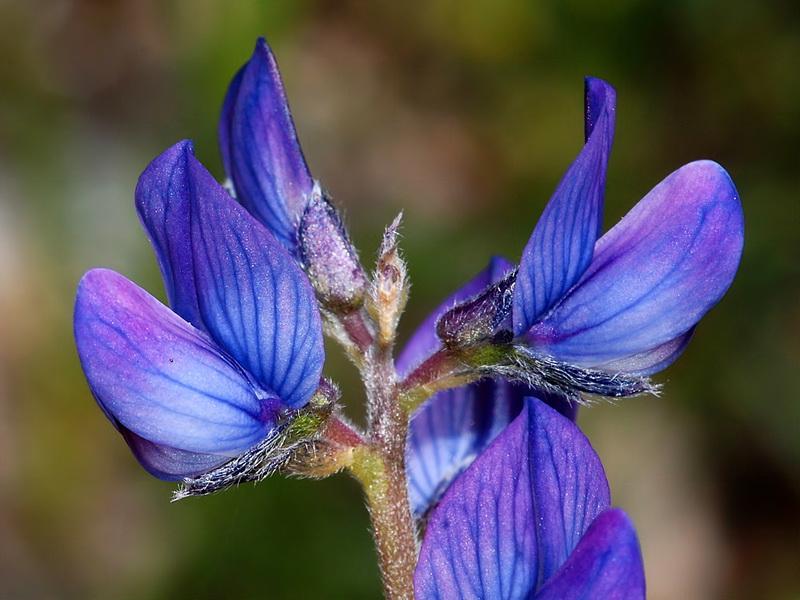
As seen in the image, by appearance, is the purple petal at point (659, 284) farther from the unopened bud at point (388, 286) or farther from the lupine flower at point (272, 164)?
the lupine flower at point (272, 164)

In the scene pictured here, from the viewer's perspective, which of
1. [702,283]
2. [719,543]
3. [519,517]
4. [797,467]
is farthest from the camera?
[719,543]

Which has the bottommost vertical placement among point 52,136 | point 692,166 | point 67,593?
point 67,593

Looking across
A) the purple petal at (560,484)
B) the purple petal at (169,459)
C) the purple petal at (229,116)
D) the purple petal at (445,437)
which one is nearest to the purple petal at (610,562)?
the purple petal at (560,484)

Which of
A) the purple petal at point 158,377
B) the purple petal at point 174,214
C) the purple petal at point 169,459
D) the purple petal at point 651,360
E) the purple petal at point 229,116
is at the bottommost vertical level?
the purple petal at point 651,360

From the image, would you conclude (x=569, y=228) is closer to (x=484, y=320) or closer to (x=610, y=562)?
(x=484, y=320)

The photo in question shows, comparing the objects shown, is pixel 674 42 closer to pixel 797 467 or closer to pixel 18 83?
pixel 797 467

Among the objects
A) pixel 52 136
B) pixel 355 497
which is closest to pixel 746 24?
pixel 355 497
